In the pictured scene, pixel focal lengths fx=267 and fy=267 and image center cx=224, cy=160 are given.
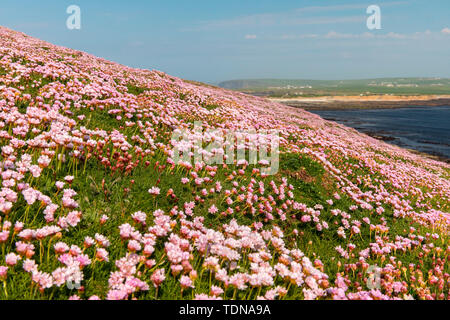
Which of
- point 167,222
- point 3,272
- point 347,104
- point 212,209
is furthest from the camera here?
point 347,104

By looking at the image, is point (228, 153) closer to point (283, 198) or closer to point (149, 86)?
point (283, 198)

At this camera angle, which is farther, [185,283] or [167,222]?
[167,222]

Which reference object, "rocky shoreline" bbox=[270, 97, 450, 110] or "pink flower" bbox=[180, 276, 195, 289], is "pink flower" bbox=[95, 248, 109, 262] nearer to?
"pink flower" bbox=[180, 276, 195, 289]

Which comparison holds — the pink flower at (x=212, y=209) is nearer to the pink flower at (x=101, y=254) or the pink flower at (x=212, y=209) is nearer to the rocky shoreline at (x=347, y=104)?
the pink flower at (x=101, y=254)

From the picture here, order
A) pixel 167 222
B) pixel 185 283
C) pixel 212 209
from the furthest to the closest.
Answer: pixel 212 209
pixel 167 222
pixel 185 283

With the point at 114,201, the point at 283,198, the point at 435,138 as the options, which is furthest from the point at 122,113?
the point at 435,138

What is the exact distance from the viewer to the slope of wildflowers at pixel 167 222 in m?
3.03

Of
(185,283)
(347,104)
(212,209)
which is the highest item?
(347,104)

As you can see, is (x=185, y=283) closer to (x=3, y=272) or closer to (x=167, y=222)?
(x=167, y=222)

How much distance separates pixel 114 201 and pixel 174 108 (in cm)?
788

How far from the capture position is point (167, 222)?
13.0 ft

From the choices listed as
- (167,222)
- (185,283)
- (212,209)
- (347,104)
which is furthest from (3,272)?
(347,104)

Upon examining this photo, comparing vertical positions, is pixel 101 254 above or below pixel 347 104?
below
